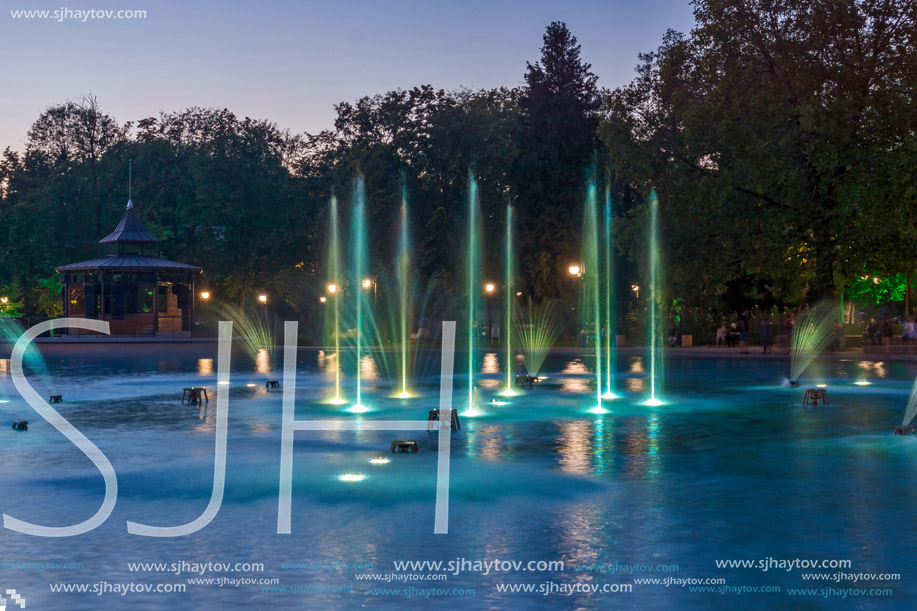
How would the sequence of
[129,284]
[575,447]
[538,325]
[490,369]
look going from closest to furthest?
[575,447], [490,369], [538,325], [129,284]

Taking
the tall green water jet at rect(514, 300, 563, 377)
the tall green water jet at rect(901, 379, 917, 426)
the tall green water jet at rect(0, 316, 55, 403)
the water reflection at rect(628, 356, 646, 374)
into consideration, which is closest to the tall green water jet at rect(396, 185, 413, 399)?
the tall green water jet at rect(514, 300, 563, 377)

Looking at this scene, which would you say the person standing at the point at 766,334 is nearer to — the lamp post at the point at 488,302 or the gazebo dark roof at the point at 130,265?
the lamp post at the point at 488,302

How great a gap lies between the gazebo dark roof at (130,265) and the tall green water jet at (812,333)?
39727 millimetres

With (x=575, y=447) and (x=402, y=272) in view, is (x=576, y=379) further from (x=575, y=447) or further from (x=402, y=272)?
(x=402, y=272)

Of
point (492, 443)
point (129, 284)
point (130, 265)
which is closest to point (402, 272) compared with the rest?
point (130, 265)

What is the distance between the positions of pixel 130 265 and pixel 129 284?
11.0 ft

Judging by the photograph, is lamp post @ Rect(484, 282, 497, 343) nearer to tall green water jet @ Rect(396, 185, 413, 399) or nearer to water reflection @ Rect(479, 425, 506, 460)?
tall green water jet @ Rect(396, 185, 413, 399)

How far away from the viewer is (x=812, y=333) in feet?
172

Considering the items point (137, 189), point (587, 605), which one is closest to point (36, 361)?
point (587, 605)

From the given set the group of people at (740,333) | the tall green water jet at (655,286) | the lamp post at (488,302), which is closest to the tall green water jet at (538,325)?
the lamp post at (488,302)

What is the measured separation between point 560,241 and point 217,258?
31308 mm

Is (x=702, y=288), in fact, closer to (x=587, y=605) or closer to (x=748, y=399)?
(x=748, y=399)

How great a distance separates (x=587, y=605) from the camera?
796cm

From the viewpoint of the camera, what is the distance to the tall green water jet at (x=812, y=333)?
42419 mm
